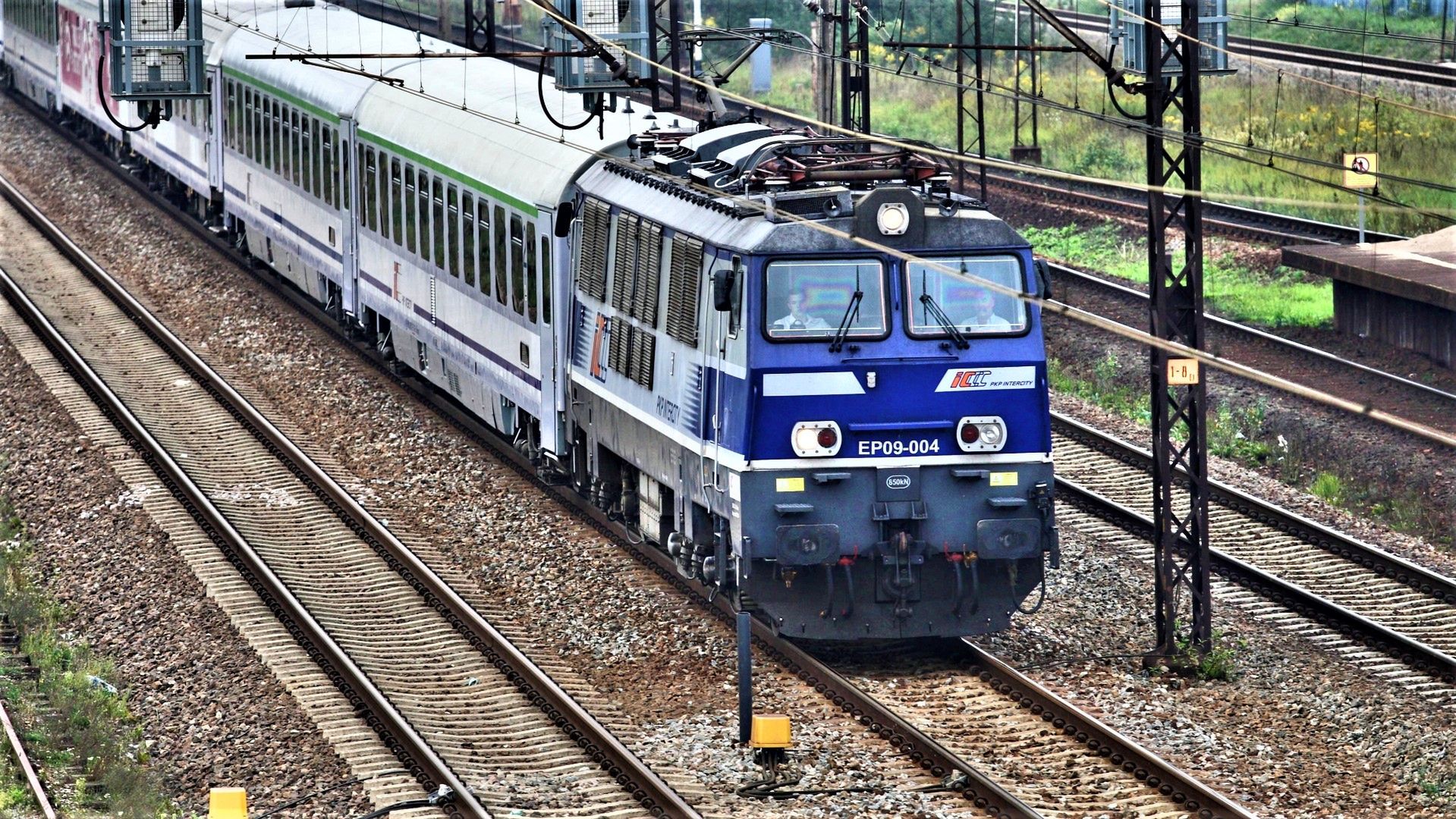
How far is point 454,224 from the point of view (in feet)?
76.1

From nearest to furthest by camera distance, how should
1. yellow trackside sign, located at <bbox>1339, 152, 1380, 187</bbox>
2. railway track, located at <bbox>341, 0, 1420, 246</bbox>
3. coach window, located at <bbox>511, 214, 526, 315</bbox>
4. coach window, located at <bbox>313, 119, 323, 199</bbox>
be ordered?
1. coach window, located at <bbox>511, 214, 526, 315</bbox>
2. coach window, located at <bbox>313, 119, 323, 199</bbox>
3. yellow trackside sign, located at <bbox>1339, 152, 1380, 187</bbox>
4. railway track, located at <bbox>341, 0, 1420, 246</bbox>

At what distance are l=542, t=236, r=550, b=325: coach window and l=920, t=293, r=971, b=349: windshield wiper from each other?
17.6ft

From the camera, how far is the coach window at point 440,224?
23469mm

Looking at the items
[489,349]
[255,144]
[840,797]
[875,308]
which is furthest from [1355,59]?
[840,797]

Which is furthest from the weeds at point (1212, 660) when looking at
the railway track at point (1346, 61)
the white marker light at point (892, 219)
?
the railway track at point (1346, 61)

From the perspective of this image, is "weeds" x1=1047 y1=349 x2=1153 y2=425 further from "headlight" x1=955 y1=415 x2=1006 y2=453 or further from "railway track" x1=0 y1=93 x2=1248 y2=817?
"headlight" x1=955 y1=415 x2=1006 y2=453

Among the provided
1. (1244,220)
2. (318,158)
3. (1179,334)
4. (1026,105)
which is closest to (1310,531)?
(1179,334)

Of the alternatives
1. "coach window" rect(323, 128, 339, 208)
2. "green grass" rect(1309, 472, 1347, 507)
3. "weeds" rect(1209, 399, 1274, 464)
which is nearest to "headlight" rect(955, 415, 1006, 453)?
"green grass" rect(1309, 472, 1347, 507)

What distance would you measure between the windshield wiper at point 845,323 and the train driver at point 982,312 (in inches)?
30.8

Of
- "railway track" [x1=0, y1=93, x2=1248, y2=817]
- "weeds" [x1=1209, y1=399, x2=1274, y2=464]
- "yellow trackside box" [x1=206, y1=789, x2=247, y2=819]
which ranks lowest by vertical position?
"railway track" [x1=0, y1=93, x2=1248, y2=817]

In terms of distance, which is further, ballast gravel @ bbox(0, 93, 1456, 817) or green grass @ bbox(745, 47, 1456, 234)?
green grass @ bbox(745, 47, 1456, 234)

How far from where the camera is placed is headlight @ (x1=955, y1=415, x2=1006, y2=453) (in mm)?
15578

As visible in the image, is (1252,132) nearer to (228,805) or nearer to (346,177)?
(346,177)

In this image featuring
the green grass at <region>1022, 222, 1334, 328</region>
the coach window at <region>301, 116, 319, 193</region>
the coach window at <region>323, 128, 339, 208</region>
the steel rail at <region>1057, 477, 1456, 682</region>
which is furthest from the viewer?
the green grass at <region>1022, 222, 1334, 328</region>
